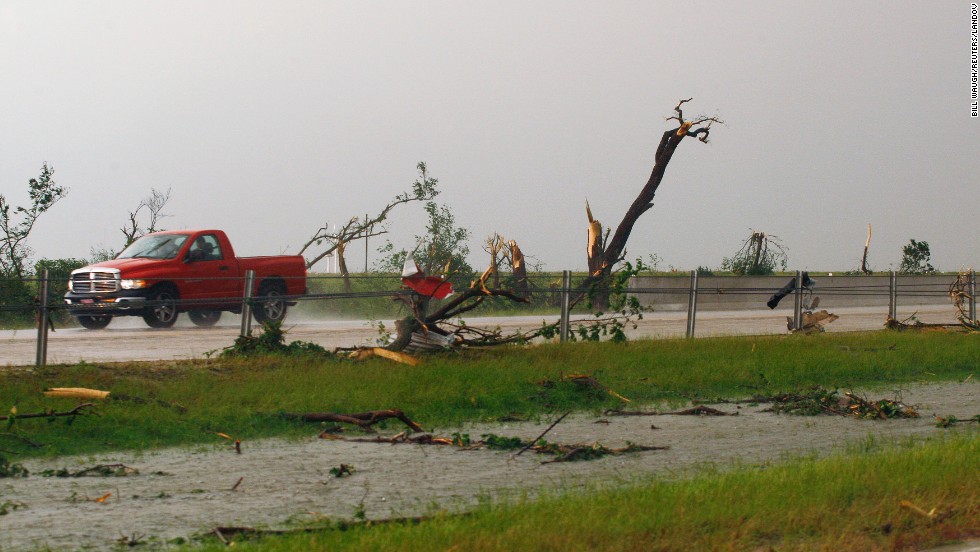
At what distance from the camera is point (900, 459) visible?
7773mm

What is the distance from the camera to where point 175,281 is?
70.3 ft

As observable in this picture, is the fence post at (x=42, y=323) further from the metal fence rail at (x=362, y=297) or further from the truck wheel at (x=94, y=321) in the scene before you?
the truck wheel at (x=94, y=321)

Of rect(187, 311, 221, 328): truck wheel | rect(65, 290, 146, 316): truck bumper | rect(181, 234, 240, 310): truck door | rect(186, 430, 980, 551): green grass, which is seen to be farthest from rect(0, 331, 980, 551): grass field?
rect(187, 311, 221, 328): truck wheel

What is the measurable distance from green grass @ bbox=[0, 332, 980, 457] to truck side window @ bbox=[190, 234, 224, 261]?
9.10m

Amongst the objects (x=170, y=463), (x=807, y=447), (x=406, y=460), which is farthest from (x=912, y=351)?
(x=170, y=463)

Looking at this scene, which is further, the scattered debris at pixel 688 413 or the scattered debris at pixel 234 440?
the scattered debris at pixel 688 413

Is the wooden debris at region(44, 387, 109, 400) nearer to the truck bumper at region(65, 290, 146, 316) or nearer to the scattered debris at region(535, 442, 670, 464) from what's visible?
the scattered debris at region(535, 442, 670, 464)

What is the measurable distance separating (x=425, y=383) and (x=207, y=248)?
471 inches

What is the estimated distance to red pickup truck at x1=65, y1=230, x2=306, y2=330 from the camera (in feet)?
69.1

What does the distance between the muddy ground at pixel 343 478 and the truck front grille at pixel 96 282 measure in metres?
12.6

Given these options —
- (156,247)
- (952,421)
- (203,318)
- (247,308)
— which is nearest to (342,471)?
(952,421)

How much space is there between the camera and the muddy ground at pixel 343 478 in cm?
625

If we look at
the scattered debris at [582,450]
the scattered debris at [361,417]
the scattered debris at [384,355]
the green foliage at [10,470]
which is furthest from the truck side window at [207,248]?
the scattered debris at [582,450]

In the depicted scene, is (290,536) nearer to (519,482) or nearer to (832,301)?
(519,482)
